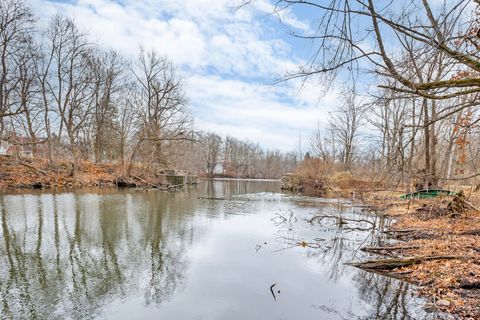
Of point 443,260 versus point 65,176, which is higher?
point 65,176

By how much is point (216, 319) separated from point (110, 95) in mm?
29212

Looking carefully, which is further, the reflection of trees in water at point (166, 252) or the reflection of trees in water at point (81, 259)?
the reflection of trees in water at point (166, 252)

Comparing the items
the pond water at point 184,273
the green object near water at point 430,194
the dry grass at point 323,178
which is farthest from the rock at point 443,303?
the dry grass at point 323,178

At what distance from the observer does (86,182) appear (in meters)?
23.0

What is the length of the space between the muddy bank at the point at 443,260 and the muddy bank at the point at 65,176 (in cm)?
2002

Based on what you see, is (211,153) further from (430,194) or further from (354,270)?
(354,270)

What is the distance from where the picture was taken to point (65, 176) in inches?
899

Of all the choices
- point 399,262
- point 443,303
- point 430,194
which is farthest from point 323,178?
point 443,303

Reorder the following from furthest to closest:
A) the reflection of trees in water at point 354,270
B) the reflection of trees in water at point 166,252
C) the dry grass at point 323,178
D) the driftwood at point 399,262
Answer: the dry grass at point 323,178 → the driftwood at point 399,262 → the reflection of trees in water at point 166,252 → the reflection of trees in water at point 354,270

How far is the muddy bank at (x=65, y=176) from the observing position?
66.4 ft

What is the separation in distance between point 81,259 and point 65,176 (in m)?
19.4

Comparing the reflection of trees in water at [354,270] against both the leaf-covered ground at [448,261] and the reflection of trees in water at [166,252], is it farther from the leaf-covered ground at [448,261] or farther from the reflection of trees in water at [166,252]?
the reflection of trees in water at [166,252]

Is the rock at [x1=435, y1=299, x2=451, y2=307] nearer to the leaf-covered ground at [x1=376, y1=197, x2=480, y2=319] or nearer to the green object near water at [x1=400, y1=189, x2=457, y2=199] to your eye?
the leaf-covered ground at [x1=376, y1=197, x2=480, y2=319]

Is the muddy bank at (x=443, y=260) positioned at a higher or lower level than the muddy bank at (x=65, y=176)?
lower
